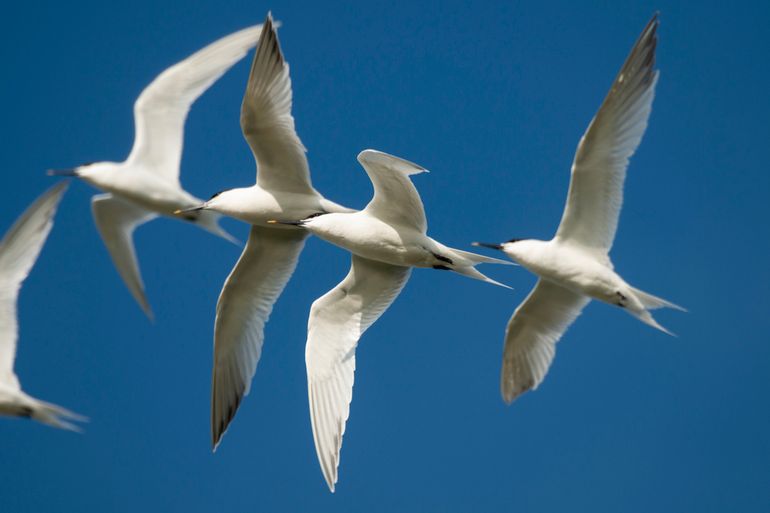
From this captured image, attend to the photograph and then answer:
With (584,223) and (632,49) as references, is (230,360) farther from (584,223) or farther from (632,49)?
(632,49)

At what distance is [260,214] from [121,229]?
3.25 metres

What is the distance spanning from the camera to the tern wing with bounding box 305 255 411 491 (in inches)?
419

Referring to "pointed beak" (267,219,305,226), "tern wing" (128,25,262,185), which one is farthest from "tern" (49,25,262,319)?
"pointed beak" (267,219,305,226)

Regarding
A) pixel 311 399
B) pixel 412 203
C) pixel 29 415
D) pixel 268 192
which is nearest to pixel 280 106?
pixel 268 192

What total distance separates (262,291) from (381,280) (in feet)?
4.28

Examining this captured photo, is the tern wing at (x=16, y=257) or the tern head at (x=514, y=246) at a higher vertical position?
the tern head at (x=514, y=246)

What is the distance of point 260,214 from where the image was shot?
10.8 meters

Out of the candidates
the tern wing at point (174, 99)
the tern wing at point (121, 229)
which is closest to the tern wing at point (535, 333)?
the tern wing at point (174, 99)

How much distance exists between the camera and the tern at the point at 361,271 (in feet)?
31.7

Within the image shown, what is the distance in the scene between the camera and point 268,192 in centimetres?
1079

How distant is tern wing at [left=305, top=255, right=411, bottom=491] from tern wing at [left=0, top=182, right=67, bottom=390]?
316 centimetres

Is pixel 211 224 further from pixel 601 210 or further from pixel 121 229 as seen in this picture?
pixel 601 210

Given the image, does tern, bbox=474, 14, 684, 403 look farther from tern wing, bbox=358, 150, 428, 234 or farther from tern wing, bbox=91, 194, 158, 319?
tern wing, bbox=91, 194, 158, 319

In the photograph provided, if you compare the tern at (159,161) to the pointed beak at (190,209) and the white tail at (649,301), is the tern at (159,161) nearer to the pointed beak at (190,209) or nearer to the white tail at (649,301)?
the pointed beak at (190,209)
